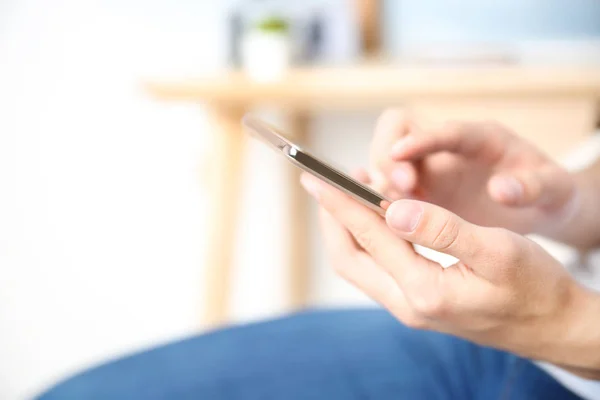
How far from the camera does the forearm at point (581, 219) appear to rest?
1.77ft

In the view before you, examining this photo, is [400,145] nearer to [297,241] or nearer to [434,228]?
[434,228]

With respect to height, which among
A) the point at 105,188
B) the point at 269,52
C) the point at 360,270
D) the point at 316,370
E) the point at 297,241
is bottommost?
→ the point at 297,241

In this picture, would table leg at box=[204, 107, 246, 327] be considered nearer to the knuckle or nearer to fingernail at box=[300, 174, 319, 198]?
fingernail at box=[300, 174, 319, 198]

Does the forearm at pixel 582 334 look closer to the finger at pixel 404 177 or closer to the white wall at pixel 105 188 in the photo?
the finger at pixel 404 177

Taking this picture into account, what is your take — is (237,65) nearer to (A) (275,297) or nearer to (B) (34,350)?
(A) (275,297)

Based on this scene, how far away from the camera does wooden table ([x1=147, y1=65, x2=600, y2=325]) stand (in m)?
0.85

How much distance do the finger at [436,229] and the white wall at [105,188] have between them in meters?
1.03

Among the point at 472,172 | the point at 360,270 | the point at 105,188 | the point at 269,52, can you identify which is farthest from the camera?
the point at 105,188

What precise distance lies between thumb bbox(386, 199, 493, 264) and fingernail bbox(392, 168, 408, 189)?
0.57 feet

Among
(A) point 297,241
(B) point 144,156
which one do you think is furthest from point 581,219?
(B) point 144,156

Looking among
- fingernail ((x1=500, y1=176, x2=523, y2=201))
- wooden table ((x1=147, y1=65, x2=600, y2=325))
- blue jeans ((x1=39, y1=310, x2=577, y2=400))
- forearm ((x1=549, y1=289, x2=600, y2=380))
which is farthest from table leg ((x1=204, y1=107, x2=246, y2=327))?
forearm ((x1=549, y1=289, x2=600, y2=380))

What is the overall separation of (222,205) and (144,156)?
14.1 inches

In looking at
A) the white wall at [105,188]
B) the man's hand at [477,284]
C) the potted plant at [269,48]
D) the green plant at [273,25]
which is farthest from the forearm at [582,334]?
the white wall at [105,188]

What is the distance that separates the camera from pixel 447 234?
0.31 m
